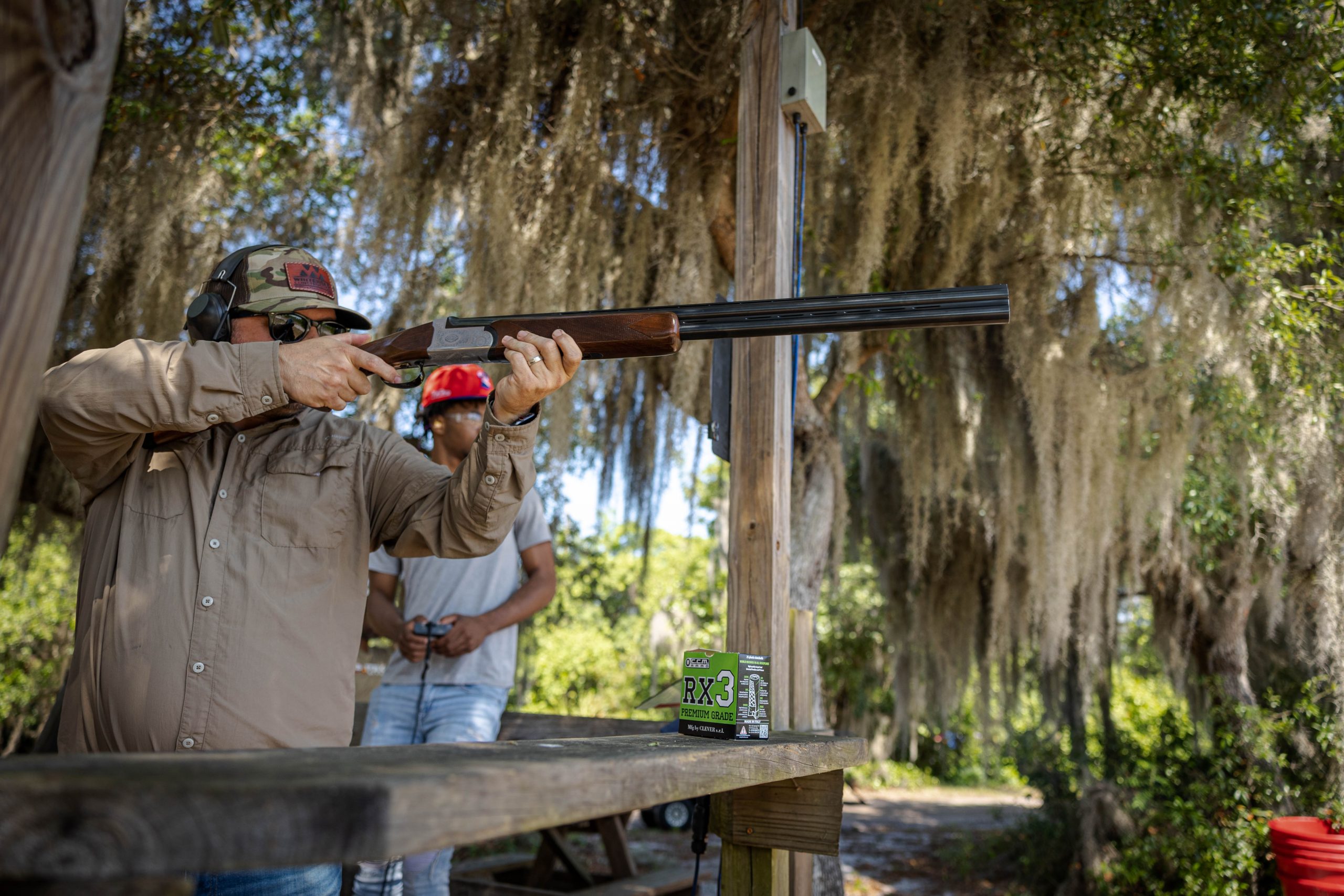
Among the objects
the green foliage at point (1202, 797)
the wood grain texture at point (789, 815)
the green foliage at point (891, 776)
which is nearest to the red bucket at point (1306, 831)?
the green foliage at point (1202, 797)

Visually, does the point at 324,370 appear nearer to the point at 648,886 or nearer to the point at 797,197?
the point at 797,197

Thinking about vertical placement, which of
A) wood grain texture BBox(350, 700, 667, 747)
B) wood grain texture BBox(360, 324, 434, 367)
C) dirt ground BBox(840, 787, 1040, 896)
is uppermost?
wood grain texture BBox(360, 324, 434, 367)

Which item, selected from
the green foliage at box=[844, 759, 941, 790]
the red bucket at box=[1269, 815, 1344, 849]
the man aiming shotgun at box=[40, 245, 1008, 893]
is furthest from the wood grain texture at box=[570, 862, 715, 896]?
the green foliage at box=[844, 759, 941, 790]

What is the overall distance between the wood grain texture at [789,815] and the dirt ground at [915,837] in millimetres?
4212

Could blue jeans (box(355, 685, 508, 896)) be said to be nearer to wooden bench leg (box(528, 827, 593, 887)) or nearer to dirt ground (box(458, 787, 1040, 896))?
wooden bench leg (box(528, 827, 593, 887))

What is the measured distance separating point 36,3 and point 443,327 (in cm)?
132

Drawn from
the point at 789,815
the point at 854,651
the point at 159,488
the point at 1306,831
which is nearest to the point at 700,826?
the point at 789,815

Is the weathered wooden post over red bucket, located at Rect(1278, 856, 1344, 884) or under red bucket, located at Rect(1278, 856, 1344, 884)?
over

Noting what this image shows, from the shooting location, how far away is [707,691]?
1.76 metres

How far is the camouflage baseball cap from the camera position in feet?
6.18

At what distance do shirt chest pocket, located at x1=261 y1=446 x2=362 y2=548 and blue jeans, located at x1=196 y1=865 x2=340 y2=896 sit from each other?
56cm

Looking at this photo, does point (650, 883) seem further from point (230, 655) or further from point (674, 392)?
point (230, 655)

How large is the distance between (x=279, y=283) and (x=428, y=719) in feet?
4.98

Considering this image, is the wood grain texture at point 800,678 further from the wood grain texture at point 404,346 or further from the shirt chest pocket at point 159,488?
the shirt chest pocket at point 159,488
